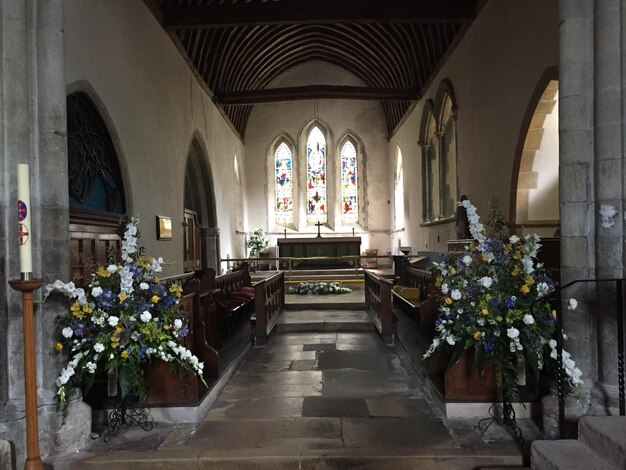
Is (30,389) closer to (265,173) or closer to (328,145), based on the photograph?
(265,173)

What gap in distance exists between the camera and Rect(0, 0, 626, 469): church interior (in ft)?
8.88

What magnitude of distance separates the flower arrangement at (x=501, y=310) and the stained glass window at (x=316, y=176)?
1380 centimetres

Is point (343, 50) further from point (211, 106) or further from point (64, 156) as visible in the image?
point (64, 156)

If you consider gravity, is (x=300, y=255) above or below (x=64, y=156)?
below

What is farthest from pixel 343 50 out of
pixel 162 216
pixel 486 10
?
pixel 162 216

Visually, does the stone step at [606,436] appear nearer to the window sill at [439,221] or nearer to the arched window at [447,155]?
the window sill at [439,221]

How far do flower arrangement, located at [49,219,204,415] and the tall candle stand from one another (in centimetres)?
41

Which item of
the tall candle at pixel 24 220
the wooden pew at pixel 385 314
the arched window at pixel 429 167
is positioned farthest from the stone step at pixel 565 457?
the arched window at pixel 429 167

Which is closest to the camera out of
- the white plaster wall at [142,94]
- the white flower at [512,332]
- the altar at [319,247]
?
the white flower at [512,332]

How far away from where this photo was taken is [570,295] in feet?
9.32

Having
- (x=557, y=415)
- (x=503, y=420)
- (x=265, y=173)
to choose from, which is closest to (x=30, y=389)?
(x=503, y=420)

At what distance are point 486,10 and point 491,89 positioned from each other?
3.83 feet

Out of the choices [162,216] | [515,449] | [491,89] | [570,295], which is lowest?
[515,449]

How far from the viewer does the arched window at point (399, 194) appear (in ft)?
48.9
